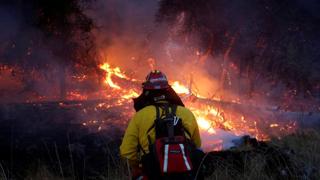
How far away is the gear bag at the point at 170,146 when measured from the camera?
407cm

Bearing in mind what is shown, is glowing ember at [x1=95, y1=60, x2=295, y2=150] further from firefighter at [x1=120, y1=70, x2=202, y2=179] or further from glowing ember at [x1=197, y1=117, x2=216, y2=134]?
firefighter at [x1=120, y1=70, x2=202, y2=179]

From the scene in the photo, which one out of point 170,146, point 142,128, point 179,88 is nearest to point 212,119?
point 179,88

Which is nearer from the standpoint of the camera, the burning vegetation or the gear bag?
the gear bag

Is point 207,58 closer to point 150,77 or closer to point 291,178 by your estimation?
point 291,178

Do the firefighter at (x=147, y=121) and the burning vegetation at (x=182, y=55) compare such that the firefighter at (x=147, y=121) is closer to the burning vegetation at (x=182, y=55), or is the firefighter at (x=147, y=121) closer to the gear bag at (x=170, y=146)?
the gear bag at (x=170, y=146)

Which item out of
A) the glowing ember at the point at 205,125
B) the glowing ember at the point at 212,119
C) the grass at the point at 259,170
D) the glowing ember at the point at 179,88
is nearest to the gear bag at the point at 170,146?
the grass at the point at 259,170

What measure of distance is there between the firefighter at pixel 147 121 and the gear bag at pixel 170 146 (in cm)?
8

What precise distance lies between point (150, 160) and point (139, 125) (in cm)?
38

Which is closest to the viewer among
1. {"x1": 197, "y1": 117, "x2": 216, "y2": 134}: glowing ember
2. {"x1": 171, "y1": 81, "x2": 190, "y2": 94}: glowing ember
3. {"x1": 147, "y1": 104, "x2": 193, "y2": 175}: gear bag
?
{"x1": 147, "y1": 104, "x2": 193, "y2": 175}: gear bag

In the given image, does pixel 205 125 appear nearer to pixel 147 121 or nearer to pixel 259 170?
pixel 259 170

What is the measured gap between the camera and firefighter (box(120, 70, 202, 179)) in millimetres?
4371

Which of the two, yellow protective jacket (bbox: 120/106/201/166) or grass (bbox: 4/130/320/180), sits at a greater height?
yellow protective jacket (bbox: 120/106/201/166)

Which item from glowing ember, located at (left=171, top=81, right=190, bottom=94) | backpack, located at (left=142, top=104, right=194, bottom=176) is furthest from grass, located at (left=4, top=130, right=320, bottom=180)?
glowing ember, located at (left=171, top=81, right=190, bottom=94)

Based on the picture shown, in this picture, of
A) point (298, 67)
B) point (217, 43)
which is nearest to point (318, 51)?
point (298, 67)
